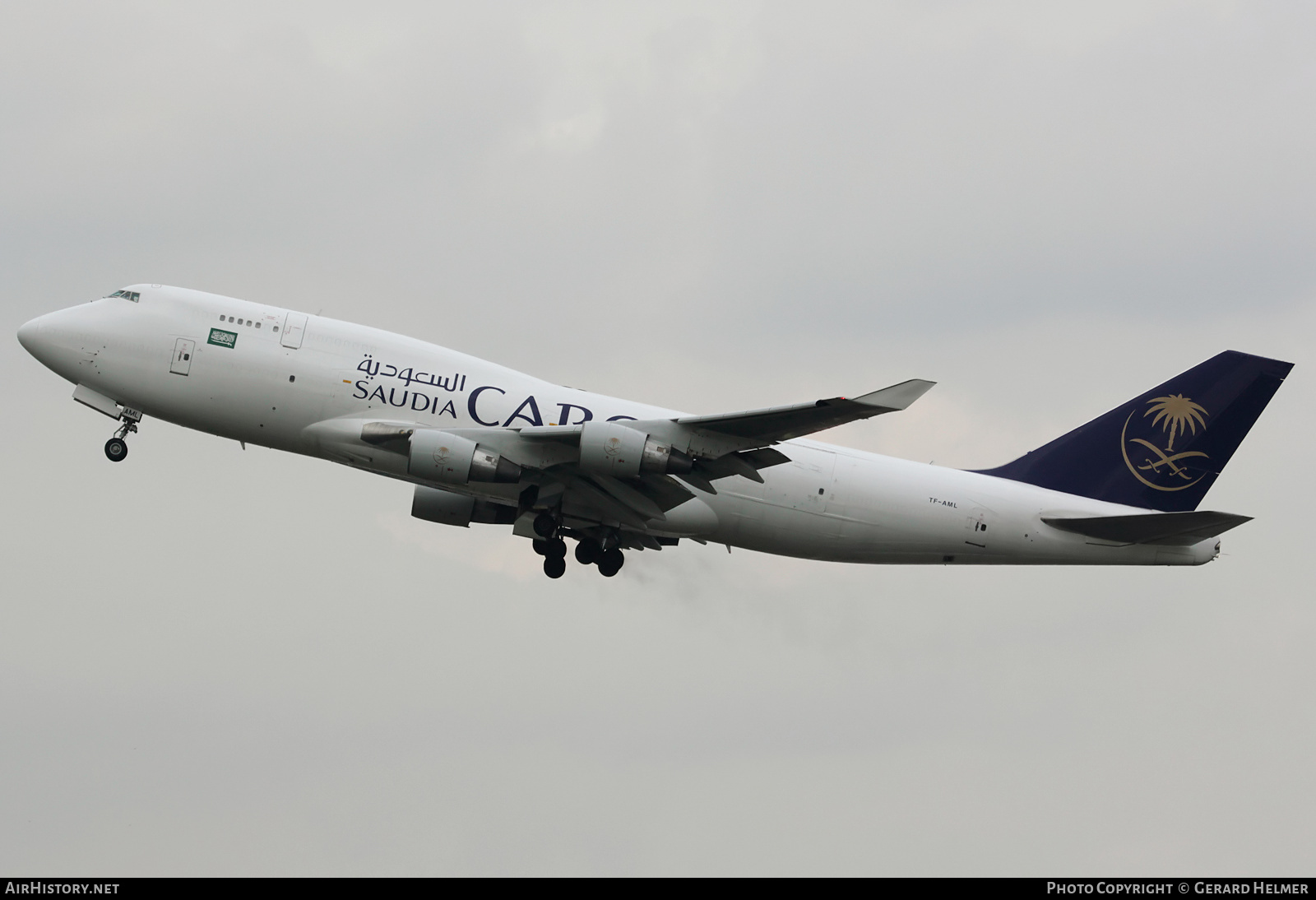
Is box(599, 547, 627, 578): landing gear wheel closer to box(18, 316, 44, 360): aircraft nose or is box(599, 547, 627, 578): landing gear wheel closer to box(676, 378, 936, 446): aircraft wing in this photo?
box(676, 378, 936, 446): aircraft wing

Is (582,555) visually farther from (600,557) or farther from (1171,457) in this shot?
(1171,457)

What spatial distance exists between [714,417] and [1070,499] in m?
12.4

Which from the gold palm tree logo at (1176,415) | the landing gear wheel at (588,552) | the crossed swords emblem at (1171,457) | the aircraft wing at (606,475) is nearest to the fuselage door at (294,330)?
the aircraft wing at (606,475)

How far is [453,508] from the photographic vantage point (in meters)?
40.3

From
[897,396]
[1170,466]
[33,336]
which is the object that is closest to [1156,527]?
[1170,466]

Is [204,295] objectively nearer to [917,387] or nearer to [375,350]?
[375,350]

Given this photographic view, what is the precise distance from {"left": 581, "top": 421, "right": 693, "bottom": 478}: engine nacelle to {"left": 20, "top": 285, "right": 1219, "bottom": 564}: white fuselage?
2.98 meters

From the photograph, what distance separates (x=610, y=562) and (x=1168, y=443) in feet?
55.5

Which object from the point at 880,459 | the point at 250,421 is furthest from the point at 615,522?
the point at 250,421

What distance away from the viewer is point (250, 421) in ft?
117

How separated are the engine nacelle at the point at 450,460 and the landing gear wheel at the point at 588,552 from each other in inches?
215

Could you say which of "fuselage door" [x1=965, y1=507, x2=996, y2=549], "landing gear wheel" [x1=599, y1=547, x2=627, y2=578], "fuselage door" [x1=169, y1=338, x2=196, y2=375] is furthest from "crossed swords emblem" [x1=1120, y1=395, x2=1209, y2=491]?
"fuselage door" [x1=169, y1=338, x2=196, y2=375]

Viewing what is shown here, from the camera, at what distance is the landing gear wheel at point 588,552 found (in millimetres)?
39344

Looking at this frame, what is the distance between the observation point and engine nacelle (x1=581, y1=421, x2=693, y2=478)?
3369 centimetres
